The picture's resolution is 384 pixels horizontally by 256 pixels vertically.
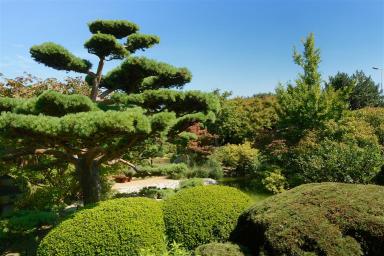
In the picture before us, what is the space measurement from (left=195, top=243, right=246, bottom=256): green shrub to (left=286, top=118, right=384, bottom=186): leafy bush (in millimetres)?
7498

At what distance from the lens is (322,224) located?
4.13 meters

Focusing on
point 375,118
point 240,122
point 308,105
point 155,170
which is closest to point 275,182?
point 308,105

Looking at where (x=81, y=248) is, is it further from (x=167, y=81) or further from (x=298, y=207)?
(x=167, y=81)

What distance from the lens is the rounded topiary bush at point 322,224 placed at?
4.01 m

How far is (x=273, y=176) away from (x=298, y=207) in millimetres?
8267

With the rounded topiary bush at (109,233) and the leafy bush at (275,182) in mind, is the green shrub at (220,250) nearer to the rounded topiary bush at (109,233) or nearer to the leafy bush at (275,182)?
the rounded topiary bush at (109,233)

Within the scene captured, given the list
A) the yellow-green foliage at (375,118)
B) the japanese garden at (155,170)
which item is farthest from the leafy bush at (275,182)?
the yellow-green foliage at (375,118)

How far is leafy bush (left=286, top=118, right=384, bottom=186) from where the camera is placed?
1091 centimetres

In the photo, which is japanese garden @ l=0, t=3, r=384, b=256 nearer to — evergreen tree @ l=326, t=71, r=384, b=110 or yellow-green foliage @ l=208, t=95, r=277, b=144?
yellow-green foliage @ l=208, t=95, r=277, b=144

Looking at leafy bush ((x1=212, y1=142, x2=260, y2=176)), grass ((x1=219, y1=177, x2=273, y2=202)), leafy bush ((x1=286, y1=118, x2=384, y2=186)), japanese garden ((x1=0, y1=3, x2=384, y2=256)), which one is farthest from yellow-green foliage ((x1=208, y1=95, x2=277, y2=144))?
leafy bush ((x1=286, y1=118, x2=384, y2=186))

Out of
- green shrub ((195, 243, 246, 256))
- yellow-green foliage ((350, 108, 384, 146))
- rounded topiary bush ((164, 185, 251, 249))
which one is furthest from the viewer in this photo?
yellow-green foliage ((350, 108, 384, 146))

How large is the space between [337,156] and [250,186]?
3760mm

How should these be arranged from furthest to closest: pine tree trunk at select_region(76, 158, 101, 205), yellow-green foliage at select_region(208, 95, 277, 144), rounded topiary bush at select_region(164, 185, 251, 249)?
yellow-green foliage at select_region(208, 95, 277, 144)
pine tree trunk at select_region(76, 158, 101, 205)
rounded topiary bush at select_region(164, 185, 251, 249)

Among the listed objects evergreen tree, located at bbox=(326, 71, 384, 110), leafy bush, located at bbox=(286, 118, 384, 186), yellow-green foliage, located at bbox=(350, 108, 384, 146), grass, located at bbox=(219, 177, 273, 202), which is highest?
evergreen tree, located at bbox=(326, 71, 384, 110)
